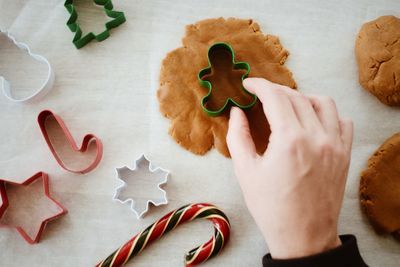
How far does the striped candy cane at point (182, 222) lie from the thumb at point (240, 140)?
0.23 metres

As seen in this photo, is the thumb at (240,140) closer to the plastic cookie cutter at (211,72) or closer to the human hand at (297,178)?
the human hand at (297,178)

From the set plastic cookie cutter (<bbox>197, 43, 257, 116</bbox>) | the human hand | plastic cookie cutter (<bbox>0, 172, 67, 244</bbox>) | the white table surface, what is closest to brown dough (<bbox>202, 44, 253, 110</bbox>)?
plastic cookie cutter (<bbox>197, 43, 257, 116</bbox>)

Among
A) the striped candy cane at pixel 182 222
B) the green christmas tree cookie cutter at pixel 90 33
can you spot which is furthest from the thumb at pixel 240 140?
the green christmas tree cookie cutter at pixel 90 33

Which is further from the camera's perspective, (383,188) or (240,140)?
(383,188)

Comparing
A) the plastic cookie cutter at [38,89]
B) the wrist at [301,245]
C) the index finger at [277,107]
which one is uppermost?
the index finger at [277,107]

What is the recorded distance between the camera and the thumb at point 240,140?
34.0 inches

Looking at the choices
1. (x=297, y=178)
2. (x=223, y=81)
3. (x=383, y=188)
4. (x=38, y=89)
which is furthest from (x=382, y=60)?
(x=38, y=89)

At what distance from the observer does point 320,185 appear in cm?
80

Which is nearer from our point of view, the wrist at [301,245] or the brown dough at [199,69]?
the wrist at [301,245]

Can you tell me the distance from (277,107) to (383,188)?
0.49m

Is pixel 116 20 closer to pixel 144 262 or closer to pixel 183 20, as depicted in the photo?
pixel 183 20

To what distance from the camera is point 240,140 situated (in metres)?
0.88

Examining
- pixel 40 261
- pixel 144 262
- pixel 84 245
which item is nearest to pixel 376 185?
pixel 144 262

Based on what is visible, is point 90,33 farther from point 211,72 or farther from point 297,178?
point 297,178
